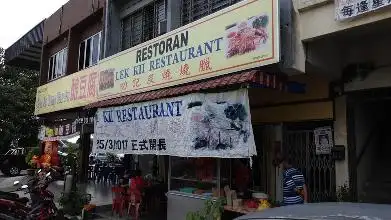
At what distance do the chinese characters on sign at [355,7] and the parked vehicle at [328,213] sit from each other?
3342 mm

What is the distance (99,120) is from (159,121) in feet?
8.73

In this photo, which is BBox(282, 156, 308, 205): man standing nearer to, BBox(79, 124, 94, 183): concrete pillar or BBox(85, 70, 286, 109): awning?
BBox(85, 70, 286, 109): awning

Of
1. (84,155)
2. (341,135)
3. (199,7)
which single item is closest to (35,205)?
(199,7)

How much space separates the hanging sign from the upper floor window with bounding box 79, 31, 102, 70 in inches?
378

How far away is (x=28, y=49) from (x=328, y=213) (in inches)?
829

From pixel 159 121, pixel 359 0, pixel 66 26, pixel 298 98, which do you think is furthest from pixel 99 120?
pixel 66 26

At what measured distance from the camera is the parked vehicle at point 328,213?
9.12ft

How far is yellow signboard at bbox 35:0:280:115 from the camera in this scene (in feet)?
21.6

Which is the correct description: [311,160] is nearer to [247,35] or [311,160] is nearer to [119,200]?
[247,35]

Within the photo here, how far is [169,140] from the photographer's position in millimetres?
7871

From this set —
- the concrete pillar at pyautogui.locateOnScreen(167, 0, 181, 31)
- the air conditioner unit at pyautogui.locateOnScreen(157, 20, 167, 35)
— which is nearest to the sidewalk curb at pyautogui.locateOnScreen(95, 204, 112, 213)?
the air conditioner unit at pyautogui.locateOnScreen(157, 20, 167, 35)

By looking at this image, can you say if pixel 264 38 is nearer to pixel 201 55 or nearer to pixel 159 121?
pixel 201 55

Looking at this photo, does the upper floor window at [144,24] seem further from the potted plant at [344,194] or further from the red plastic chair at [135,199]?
the potted plant at [344,194]

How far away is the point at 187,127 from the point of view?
7301 mm
